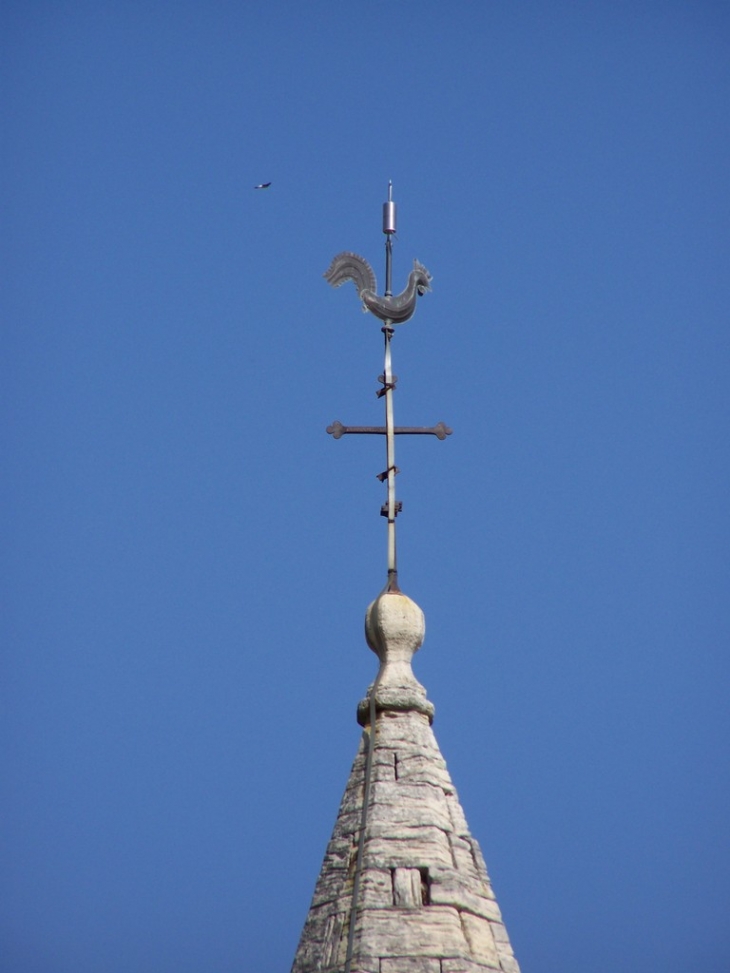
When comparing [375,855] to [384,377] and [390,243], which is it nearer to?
[384,377]

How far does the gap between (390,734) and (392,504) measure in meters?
2.34

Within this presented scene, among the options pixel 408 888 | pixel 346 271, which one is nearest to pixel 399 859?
pixel 408 888

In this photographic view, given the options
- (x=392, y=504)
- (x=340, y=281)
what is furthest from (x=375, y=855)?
(x=340, y=281)

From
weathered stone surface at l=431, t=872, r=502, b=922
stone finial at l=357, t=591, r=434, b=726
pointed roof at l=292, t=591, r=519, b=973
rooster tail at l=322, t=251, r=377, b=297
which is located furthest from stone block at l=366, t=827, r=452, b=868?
rooster tail at l=322, t=251, r=377, b=297

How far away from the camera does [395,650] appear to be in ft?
51.0

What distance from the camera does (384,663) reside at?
15547 mm

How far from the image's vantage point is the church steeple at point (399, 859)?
1355 centimetres

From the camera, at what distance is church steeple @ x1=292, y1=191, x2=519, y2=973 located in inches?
534

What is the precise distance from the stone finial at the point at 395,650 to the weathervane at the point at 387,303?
4.36 feet

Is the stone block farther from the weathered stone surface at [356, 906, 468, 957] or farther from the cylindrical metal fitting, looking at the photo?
the cylindrical metal fitting

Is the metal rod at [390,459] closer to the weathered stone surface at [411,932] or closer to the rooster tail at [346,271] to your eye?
the rooster tail at [346,271]

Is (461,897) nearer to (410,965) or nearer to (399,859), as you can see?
(399,859)

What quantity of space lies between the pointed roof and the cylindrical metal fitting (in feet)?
15.1

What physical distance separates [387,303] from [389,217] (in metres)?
1.24
